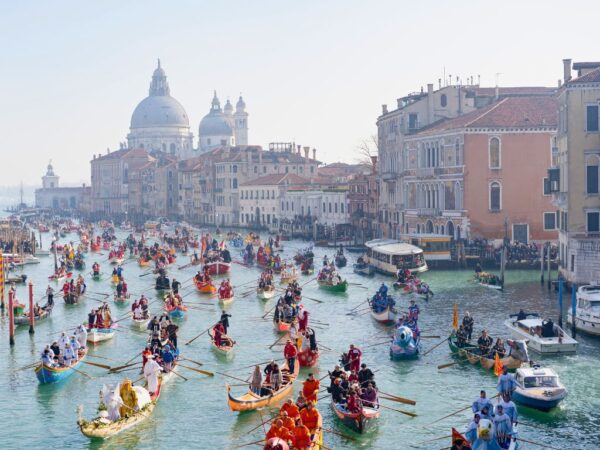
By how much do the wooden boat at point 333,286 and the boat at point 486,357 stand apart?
17.0m

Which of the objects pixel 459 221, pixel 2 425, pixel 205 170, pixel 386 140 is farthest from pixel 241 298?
pixel 205 170

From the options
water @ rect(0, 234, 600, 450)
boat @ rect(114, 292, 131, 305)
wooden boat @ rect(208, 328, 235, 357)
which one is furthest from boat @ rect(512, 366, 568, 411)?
boat @ rect(114, 292, 131, 305)

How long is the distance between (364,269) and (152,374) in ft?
106

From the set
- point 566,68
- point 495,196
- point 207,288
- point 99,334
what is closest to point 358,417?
point 99,334

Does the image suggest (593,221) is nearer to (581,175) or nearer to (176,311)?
(581,175)

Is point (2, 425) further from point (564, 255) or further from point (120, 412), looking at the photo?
point (564, 255)

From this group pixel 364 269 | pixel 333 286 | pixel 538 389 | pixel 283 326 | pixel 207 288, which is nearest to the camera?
pixel 538 389

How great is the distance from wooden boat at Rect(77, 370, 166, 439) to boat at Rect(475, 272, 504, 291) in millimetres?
26295

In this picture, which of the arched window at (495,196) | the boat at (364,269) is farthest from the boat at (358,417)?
the arched window at (495,196)

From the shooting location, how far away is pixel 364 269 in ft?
191

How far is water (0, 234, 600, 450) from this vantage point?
2442cm

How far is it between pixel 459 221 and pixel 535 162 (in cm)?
546

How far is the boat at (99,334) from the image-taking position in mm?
35656

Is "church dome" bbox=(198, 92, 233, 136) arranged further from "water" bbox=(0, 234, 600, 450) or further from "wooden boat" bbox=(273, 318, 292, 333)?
"wooden boat" bbox=(273, 318, 292, 333)
